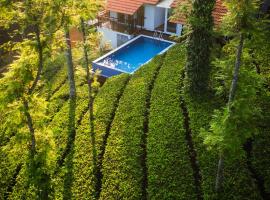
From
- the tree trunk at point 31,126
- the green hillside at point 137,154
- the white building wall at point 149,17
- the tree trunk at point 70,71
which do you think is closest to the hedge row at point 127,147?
the green hillside at point 137,154

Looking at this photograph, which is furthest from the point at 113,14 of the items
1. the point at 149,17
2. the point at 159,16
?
the point at 159,16

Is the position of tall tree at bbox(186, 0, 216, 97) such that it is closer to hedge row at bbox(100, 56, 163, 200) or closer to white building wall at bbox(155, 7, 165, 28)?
hedge row at bbox(100, 56, 163, 200)

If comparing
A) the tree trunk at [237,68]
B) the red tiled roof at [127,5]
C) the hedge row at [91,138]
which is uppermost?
the tree trunk at [237,68]

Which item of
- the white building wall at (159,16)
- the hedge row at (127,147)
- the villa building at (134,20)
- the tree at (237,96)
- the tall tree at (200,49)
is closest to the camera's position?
the tree at (237,96)

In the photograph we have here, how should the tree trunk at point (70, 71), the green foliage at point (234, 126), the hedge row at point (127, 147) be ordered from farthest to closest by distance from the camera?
the tree trunk at point (70, 71), the hedge row at point (127, 147), the green foliage at point (234, 126)

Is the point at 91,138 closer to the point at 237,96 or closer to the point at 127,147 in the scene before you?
the point at 127,147

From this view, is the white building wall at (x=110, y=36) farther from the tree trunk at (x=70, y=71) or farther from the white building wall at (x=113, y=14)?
the tree trunk at (x=70, y=71)

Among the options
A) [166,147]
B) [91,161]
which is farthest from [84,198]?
[166,147]
